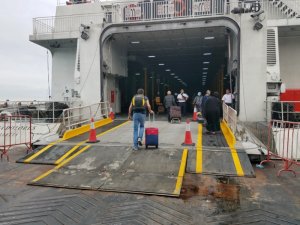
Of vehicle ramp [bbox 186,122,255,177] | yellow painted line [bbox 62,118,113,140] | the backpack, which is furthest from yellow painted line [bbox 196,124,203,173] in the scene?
yellow painted line [bbox 62,118,113,140]

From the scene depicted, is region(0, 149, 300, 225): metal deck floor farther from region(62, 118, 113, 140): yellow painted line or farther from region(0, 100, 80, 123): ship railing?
region(0, 100, 80, 123): ship railing

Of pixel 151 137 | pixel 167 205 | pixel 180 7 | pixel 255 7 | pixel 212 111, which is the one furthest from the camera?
pixel 180 7

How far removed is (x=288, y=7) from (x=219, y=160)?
13287 mm

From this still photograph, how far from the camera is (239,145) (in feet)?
29.9

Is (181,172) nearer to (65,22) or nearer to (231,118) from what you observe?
(231,118)

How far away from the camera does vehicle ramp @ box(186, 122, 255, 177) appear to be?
7379 millimetres

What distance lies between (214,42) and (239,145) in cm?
1186

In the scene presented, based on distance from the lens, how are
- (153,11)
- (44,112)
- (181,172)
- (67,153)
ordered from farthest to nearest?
(153,11), (44,112), (67,153), (181,172)

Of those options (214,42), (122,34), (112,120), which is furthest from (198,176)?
(214,42)

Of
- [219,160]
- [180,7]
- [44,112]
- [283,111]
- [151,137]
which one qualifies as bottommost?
[219,160]

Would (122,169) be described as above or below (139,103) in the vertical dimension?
below

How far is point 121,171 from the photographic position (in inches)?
291

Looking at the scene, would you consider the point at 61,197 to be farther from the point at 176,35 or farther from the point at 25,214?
the point at 176,35

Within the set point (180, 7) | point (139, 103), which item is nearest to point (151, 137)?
point (139, 103)
